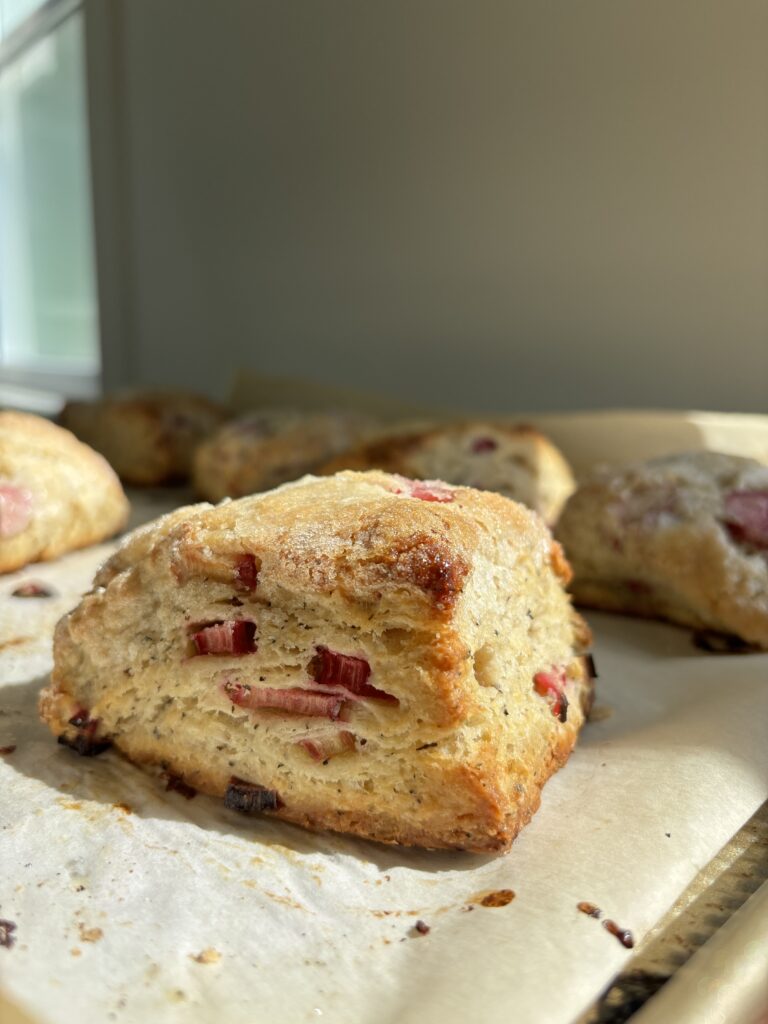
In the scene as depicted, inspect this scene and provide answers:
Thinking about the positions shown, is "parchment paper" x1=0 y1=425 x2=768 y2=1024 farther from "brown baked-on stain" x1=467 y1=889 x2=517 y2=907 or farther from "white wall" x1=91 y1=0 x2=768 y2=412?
"white wall" x1=91 y1=0 x2=768 y2=412

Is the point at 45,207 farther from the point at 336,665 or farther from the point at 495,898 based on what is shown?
the point at 495,898

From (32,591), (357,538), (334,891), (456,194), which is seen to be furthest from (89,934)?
(456,194)

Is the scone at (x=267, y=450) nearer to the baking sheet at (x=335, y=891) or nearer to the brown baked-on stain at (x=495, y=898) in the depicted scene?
the baking sheet at (x=335, y=891)

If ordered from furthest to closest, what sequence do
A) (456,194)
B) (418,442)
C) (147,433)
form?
(456,194) < (147,433) < (418,442)

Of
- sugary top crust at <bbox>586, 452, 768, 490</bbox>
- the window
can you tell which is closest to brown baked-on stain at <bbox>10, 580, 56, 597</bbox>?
sugary top crust at <bbox>586, 452, 768, 490</bbox>

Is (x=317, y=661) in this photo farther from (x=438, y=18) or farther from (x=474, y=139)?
(x=438, y=18)

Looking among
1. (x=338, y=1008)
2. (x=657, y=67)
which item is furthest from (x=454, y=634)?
(x=657, y=67)

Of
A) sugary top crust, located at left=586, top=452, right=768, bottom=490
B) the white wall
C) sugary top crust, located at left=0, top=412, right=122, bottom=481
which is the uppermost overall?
the white wall
